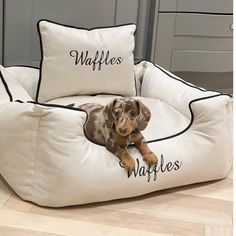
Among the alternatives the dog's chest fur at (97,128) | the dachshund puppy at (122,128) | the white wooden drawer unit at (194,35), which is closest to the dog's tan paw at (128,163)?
the dachshund puppy at (122,128)

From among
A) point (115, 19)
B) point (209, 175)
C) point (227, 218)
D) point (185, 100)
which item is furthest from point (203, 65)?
point (227, 218)

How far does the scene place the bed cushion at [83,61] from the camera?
203cm

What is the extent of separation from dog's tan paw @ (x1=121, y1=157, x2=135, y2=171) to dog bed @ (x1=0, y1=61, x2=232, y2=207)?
0.06 feet

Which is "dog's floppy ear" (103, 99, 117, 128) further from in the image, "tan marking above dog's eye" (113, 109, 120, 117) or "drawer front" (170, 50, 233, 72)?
"drawer front" (170, 50, 233, 72)

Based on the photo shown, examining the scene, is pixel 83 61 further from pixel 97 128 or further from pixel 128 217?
pixel 128 217

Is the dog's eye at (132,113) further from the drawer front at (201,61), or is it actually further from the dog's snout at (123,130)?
the drawer front at (201,61)

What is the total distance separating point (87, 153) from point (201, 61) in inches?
51.2

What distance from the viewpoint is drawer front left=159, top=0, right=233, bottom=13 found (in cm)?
257

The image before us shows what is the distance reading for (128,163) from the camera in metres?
1.64

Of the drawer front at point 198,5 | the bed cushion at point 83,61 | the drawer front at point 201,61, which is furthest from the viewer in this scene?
the drawer front at point 201,61

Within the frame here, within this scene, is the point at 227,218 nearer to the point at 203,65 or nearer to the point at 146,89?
the point at 146,89

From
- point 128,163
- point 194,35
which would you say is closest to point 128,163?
point 128,163

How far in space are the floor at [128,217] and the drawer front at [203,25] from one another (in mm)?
1125

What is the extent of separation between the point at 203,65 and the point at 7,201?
1483mm
